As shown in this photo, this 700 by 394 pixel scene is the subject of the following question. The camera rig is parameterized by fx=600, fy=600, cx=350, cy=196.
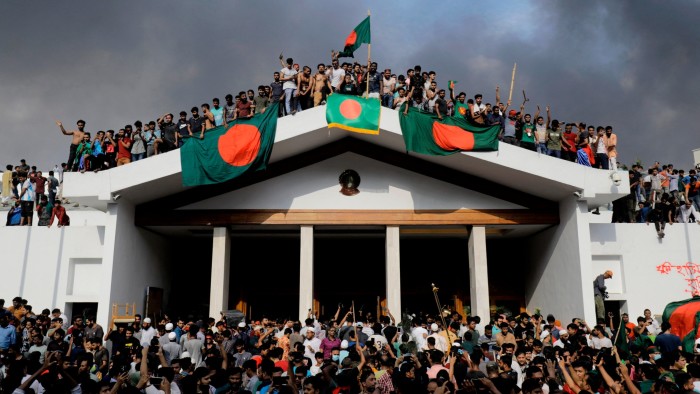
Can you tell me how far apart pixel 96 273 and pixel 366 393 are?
1140 centimetres

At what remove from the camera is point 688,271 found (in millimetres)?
15477

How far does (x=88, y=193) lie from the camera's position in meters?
14.1

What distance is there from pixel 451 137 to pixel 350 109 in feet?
8.29

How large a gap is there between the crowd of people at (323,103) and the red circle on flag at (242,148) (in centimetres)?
60

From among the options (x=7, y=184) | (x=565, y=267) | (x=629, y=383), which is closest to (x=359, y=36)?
(x=565, y=267)

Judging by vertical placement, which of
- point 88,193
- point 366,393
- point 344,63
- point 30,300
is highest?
point 344,63

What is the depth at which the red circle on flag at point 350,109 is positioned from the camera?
1434cm

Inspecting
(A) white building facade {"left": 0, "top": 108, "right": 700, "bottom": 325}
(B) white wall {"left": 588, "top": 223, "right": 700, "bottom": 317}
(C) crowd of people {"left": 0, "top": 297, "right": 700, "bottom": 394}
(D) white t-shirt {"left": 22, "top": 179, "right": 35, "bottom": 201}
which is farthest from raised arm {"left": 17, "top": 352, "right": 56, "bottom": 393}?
(B) white wall {"left": 588, "top": 223, "right": 700, "bottom": 317}

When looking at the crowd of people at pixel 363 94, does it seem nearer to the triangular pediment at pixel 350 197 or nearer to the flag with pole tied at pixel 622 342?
the triangular pediment at pixel 350 197

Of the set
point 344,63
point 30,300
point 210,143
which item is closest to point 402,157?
point 344,63

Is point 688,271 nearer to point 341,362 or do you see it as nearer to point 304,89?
point 304,89

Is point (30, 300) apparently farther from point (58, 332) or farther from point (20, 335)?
point (58, 332)

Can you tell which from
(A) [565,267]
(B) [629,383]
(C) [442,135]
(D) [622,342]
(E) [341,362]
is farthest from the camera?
(A) [565,267]

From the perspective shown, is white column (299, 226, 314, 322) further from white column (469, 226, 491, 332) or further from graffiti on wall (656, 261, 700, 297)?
graffiti on wall (656, 261, 700, 297)
